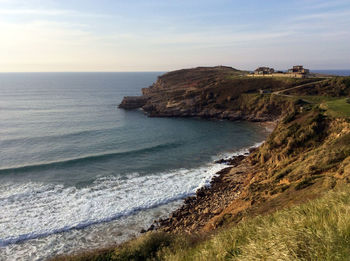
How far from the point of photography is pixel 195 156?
1372 inches

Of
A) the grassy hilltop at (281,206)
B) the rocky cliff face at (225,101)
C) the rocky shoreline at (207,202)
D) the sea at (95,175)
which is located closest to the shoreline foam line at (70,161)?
the sea at (95,175)

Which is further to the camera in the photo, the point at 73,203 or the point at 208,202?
the point at 73,203

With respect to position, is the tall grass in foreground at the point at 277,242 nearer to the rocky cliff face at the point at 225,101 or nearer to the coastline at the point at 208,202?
the coastline at the point at 208,202

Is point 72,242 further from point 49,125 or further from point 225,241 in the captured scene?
point 49,125

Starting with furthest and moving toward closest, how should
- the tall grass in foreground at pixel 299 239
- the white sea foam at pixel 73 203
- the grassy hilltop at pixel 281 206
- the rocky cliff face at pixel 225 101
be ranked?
the rocky cliff face at pixel 225 101 < the white sea foam at pixel 73 203 < the grassy hilltop at pixel 281 206 < the tall grass in foreground at pixel 299 239

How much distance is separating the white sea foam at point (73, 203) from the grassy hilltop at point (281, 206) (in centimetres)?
363

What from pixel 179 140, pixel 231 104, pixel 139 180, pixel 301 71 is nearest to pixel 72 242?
pixel 139 180

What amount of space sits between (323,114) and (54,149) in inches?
1457

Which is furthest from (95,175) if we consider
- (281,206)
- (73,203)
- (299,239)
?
(299,239)

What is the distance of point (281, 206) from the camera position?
41.3ft

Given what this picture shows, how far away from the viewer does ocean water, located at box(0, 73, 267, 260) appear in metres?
18.7

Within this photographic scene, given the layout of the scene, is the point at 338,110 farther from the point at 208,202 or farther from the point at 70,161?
the point at 70,161

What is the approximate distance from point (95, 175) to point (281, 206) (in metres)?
22.1

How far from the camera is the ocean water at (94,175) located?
18.7 metres
